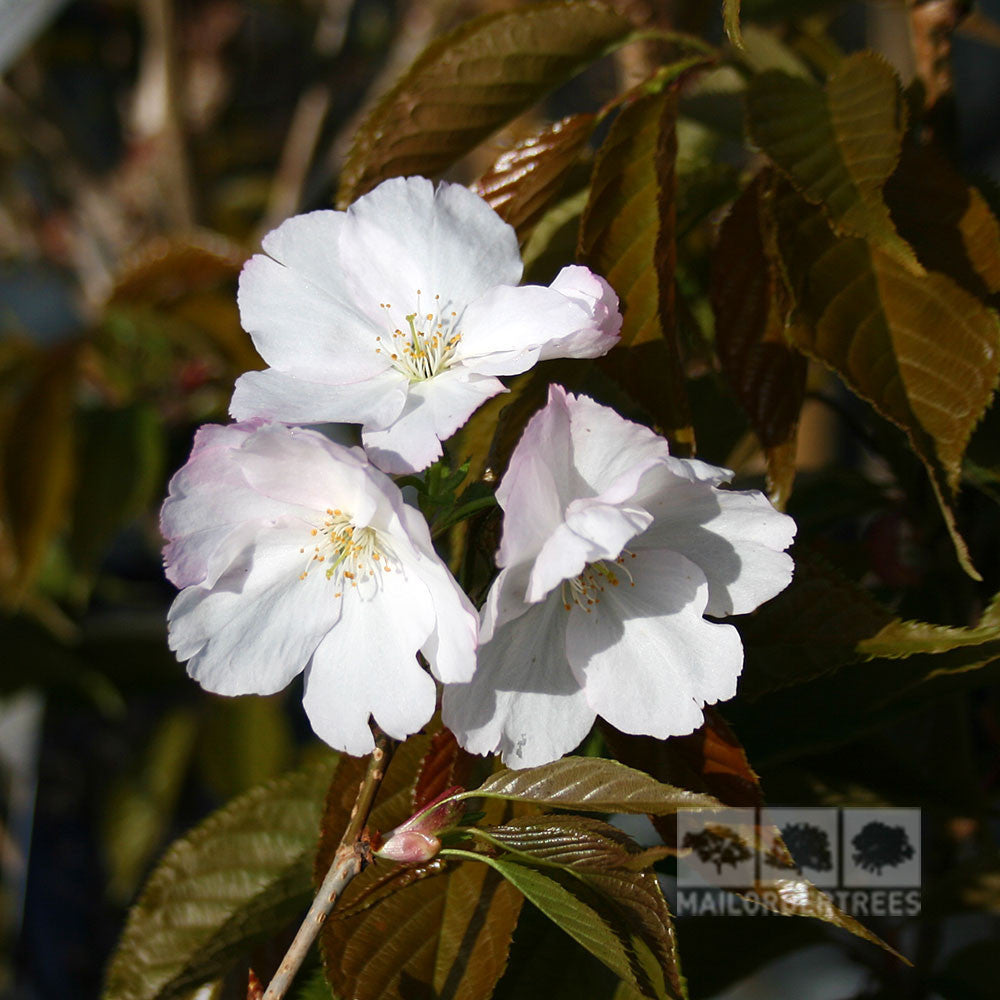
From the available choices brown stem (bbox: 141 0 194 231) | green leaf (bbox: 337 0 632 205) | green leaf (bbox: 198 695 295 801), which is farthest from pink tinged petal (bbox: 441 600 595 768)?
brown stem (bbox: 141 0 194 231)

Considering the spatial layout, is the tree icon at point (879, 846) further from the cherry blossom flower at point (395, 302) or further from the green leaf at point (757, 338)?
the cherry blossom flower at point (395, 302)

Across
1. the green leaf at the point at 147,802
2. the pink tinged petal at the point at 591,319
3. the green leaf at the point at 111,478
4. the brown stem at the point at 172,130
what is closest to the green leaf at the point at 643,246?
the pink tinged petal at the point at 591,319

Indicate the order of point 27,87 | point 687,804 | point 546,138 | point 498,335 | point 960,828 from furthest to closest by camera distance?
point 27,87
point 960,828
point 546,138
point 498,335
point 687,804

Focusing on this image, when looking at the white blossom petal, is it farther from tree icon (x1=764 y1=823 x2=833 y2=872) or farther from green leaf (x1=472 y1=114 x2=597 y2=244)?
tree icon (x1=764 y1=823 x2=833 y2=872)

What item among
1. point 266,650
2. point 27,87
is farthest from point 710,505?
point 27,87

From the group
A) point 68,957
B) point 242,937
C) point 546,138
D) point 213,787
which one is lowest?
point 68,957

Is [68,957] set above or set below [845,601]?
below

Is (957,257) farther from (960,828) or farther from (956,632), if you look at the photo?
(960,828)
